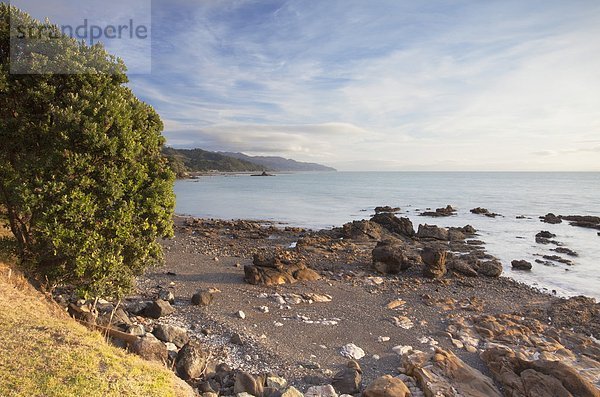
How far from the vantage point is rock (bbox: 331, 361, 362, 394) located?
31.1 ft

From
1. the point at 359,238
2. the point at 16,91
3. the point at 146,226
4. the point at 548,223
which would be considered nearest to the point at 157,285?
the point at 146,226

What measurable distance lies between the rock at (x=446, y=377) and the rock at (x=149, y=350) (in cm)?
662

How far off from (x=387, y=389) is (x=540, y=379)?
388cm

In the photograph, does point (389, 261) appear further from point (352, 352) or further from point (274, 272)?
point (352, 352)

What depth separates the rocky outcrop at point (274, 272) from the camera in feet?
60.6

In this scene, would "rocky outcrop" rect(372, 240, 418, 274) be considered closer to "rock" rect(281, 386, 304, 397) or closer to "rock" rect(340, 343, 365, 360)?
"rock" rect(340, 343, 365, 360)

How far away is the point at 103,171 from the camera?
9.92 m

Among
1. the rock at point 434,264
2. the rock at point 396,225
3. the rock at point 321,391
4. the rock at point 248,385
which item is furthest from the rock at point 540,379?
the rock at point 396,225

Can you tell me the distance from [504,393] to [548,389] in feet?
3.54

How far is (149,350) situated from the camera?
930cm

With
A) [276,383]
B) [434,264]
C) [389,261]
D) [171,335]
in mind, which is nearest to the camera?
[276,383]

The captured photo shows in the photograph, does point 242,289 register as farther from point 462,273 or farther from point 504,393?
point 462,273

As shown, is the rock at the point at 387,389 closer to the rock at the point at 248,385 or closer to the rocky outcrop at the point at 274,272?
the rock at the point at 248,385

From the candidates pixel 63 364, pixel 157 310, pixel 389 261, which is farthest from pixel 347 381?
pixel 389 261
